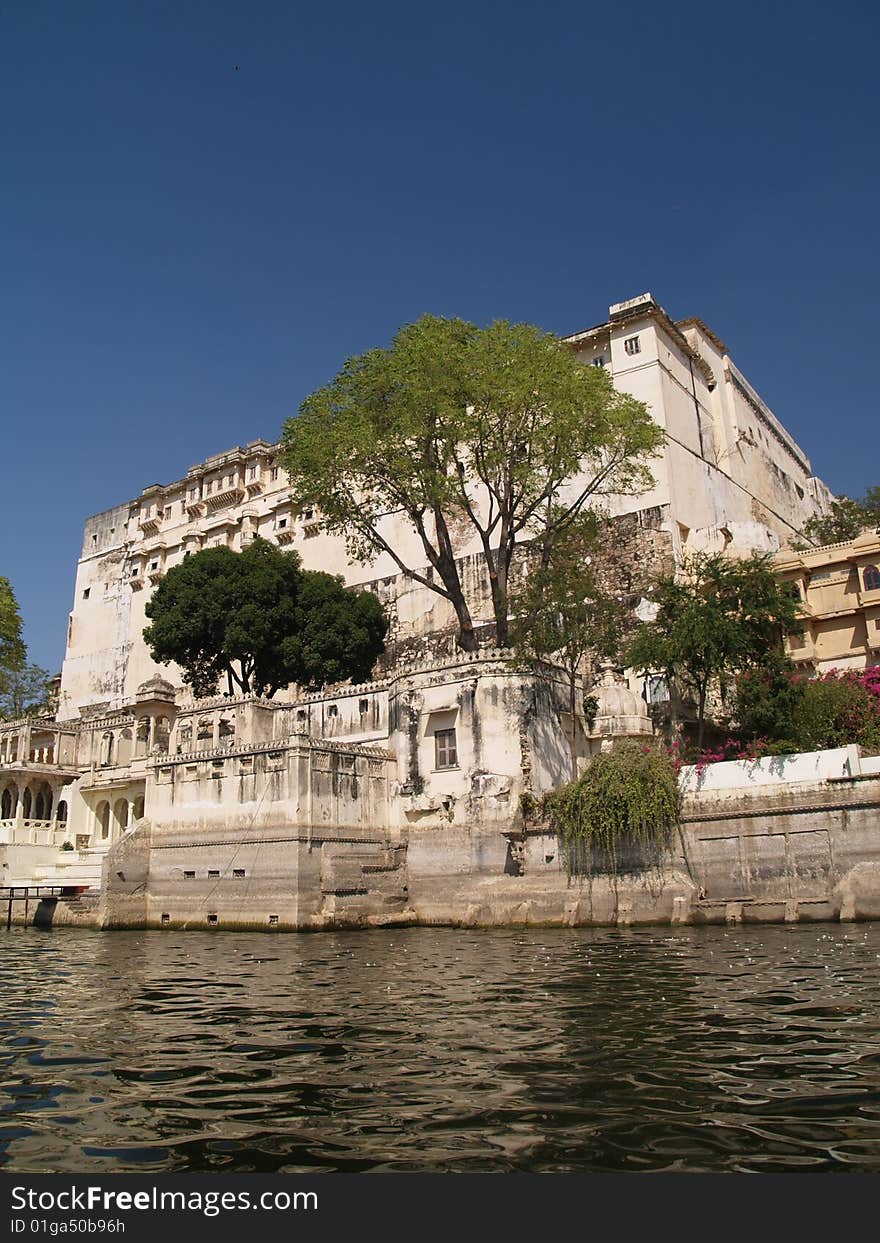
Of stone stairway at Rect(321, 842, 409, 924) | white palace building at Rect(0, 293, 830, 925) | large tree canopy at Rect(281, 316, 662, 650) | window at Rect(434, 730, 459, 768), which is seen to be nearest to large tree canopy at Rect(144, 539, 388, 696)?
white palace building at Rect(0, 293, 830, 925)

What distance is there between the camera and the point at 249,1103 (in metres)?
6.88

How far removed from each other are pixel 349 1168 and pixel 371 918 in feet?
67.9

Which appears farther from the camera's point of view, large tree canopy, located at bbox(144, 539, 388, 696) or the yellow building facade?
large tree canopy, located at bbox(144, 539, 388, 696)

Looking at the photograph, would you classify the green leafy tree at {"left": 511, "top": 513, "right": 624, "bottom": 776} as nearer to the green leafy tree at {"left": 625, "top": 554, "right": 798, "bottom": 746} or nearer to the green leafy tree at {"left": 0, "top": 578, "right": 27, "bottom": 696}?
the green leafy tree at {"left": 625, "top": 554, "right": 798, "bottom": 746}

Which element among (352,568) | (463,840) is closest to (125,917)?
(463,840)

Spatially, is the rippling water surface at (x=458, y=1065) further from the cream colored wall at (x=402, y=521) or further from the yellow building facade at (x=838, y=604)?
the cream colored wall at (x=402, y=521)

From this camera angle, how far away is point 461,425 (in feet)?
95.7

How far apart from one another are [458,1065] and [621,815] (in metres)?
16.0

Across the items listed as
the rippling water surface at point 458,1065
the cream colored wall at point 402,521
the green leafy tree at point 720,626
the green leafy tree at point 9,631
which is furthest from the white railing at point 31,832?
the green leafy tree at point 720,626

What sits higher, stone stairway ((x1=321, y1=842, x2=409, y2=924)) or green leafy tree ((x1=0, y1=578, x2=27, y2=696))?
green leafy tree ((x1=0, y1=578, x2=27, y2=696))

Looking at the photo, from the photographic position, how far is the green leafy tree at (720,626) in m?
27.2

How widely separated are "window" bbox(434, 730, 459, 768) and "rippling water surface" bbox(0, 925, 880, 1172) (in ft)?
38.8

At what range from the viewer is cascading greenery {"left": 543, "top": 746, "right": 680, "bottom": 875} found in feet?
76.4

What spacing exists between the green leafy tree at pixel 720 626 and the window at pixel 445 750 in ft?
19.2
